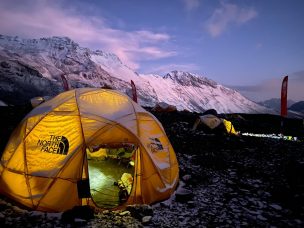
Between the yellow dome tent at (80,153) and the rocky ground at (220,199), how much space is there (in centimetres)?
47

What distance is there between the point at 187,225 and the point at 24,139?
16.3ft

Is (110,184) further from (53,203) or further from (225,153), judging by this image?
(225,153)

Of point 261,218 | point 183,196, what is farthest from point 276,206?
point 183,196

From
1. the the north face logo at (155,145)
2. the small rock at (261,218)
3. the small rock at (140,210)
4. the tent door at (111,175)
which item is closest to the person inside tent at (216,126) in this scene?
the tent door at (111,175)

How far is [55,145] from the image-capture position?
25.2ft

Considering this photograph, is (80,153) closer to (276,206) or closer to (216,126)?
(276,206)

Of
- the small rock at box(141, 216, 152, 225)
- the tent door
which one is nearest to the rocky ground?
the small rock at box(141, 216, 152, 225)

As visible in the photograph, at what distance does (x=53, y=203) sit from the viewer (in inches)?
282

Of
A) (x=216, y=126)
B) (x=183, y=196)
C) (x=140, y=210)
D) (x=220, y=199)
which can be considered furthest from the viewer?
(x=216, y=126)

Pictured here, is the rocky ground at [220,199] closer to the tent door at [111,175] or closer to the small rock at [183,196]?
the small rock at [183,196]

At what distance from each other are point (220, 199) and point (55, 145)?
16.2 feet

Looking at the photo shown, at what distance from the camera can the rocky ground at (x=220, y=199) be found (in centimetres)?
684

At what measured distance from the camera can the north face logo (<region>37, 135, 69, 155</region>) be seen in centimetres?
757

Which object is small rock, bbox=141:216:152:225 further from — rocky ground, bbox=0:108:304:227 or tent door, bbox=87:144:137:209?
tent door, bbox=87:144:137:209
